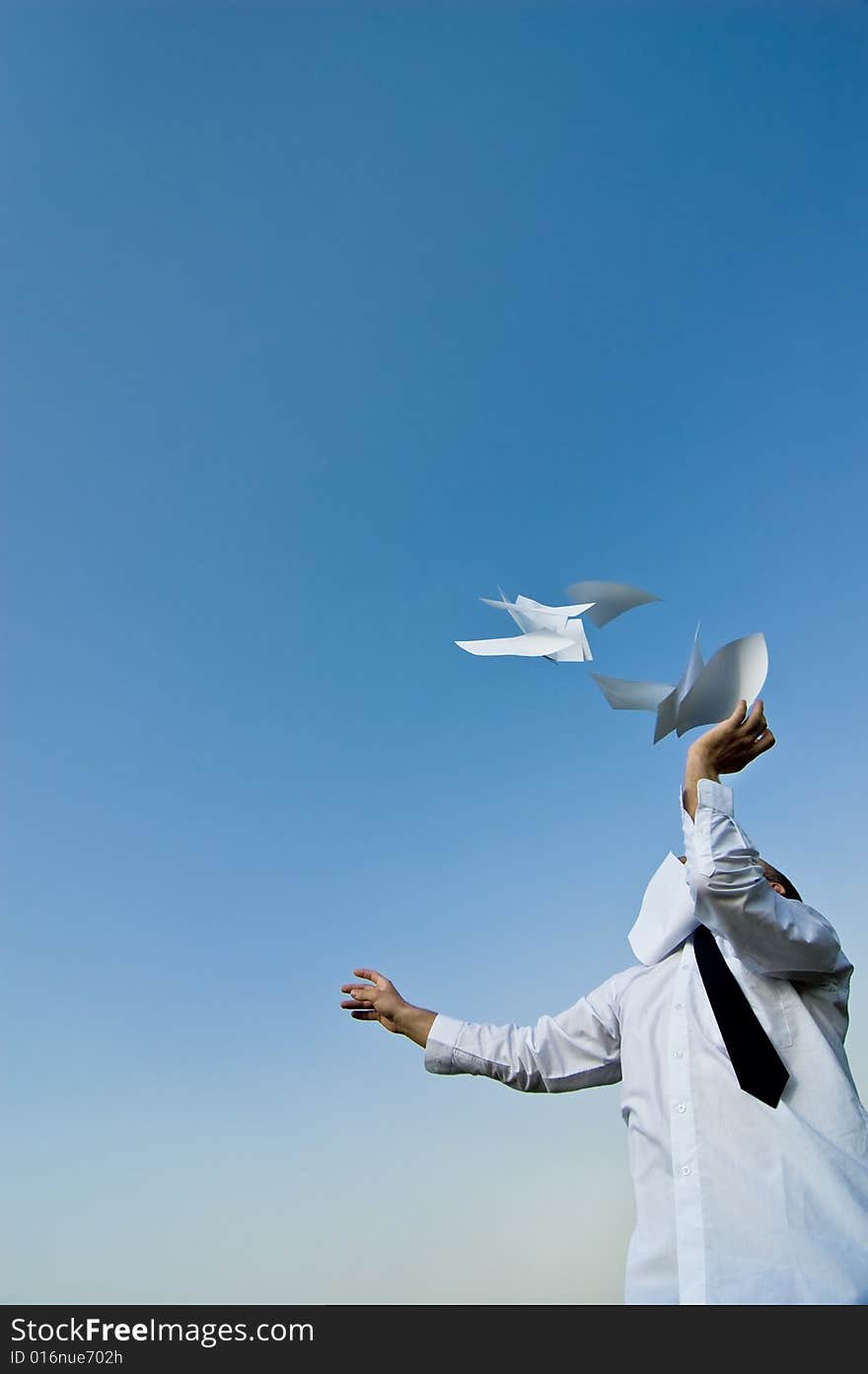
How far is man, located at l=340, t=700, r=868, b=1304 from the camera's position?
2.82 m

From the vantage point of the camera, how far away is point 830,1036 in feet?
10.6

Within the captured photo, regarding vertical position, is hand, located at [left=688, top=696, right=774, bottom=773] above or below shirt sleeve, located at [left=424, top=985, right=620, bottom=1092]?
above

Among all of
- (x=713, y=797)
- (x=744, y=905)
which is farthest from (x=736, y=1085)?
(x=713, y=797)

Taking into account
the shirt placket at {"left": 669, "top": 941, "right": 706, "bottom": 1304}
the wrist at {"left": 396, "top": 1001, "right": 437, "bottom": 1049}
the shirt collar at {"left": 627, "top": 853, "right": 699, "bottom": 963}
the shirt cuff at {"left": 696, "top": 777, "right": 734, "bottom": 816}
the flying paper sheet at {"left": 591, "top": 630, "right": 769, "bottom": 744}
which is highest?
the flying paper sheet at {"left": 591, "top": 630, "right": 769, "bottom": 744}

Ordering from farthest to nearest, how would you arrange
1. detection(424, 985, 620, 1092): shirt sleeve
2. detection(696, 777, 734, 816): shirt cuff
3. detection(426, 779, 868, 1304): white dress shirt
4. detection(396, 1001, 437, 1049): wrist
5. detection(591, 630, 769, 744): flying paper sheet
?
detection(396, 1001, 437, 1049): wrist < detection(424, 985, 620, 1092): shirt sleeve < detection(591, 630, 769, 744): flying paper sheet < detection(696, 777, 734, 816): shirt cuff < detection(426, 779, 868, 1304): white dress shirt

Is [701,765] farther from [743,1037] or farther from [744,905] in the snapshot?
[743,1037]

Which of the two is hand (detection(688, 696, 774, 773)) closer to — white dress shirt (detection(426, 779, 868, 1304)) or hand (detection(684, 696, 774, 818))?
hand (detection(684, 696, 774, 818))

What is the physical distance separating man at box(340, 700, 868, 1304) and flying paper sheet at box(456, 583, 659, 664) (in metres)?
0.66

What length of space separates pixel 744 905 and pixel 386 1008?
5.23 feet

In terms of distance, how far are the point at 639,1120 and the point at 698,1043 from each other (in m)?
0.35

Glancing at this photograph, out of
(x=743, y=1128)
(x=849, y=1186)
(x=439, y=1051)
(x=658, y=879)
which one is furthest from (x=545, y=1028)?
(x=849, y=1186)

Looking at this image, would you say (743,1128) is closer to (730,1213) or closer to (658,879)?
(730,1213)

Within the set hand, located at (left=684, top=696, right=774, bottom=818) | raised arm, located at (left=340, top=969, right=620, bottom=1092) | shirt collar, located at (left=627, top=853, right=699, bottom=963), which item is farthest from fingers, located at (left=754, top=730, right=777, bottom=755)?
raised arm, located at (left=340, top=969, right=620, bottom=1092)

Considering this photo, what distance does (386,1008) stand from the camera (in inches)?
160
